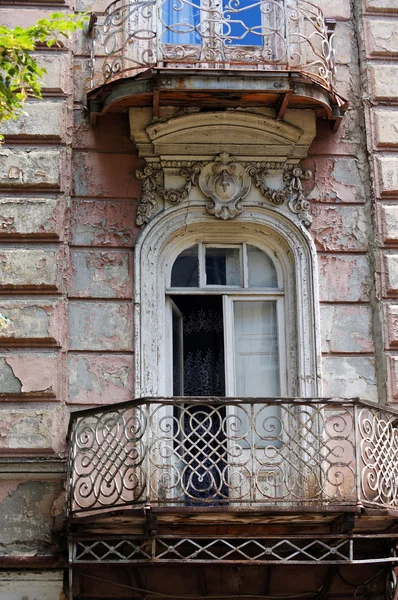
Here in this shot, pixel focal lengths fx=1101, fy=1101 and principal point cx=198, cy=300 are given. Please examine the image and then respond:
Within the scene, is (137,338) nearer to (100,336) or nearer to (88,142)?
(100,336)

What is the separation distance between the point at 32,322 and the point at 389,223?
350 cm

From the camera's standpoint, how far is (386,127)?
10797 mm

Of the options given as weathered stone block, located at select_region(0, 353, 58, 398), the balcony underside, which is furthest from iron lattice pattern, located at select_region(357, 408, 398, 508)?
the balcony underside

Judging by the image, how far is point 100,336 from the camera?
10.0 meters

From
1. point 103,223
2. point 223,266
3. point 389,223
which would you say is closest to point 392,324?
point 389,223

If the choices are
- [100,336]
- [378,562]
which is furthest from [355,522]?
[100,336]

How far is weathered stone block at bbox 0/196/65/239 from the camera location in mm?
10188

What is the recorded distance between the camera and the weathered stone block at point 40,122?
10.5m

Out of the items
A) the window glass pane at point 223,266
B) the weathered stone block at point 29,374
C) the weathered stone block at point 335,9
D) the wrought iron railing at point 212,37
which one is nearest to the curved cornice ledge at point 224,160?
the window glass pane at point 223,266

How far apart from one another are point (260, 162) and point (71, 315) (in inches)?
92.7

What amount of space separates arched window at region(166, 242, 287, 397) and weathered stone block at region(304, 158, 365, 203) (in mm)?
795

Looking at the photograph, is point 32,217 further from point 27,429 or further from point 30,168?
point 27,429

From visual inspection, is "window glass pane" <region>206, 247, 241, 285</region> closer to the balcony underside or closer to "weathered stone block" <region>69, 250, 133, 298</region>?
"weathered stone block" <region>69, 250, 133, 298</region>

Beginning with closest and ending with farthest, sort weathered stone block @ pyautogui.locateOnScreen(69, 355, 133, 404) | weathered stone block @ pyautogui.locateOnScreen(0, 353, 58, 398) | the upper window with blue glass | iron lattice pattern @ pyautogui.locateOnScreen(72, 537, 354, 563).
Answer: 1. iron lattice pattern @ pyautogui.locateOnScreen(72, 537, 354, 563)
2. weathered stone block @ pyautogui.locateOnScreen(0, 353, 58, 398)
3. weathered stone block @ pyautogui.locateOnScreen(69, 355, 133, 404)
4. the upper window with blue glass
